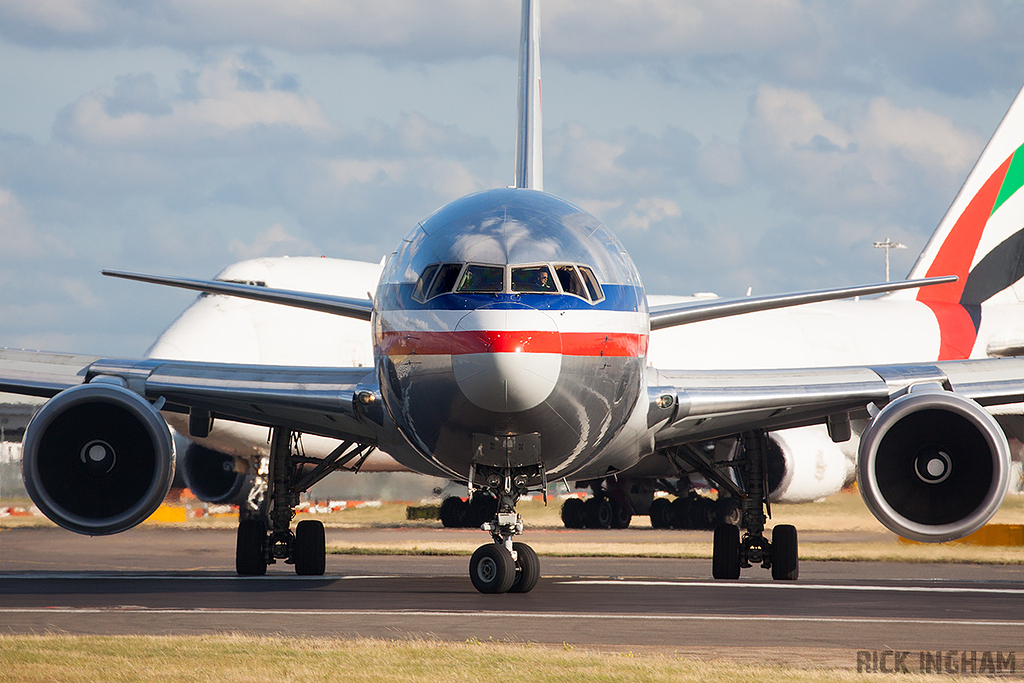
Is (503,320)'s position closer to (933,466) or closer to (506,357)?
(506,357)

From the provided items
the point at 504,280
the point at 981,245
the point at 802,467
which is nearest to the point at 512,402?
the point at 504,280

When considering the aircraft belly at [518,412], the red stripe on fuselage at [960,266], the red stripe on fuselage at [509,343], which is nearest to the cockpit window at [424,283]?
the red stripe on fuselage at [509,343]

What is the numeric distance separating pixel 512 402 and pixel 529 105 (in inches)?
283

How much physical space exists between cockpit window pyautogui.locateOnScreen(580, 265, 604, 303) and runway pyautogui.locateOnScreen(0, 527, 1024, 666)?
2363 millimetres

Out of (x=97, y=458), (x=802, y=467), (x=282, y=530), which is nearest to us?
(x=97, y=458)

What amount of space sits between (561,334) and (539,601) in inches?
106

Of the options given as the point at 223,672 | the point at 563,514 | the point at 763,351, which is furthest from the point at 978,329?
the point at 223,672

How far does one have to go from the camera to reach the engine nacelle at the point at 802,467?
21781mm

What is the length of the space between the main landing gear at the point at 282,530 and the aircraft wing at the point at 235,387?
800 millimetres

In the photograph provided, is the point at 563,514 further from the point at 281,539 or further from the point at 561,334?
the point at 561,334

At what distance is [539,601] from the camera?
34.2 ft

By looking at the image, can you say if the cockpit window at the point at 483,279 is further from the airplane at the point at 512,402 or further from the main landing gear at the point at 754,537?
the main landing gear at the point at 754,537

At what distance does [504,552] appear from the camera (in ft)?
35.0

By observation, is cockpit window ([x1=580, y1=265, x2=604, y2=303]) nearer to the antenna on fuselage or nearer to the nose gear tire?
the nose gear tire
